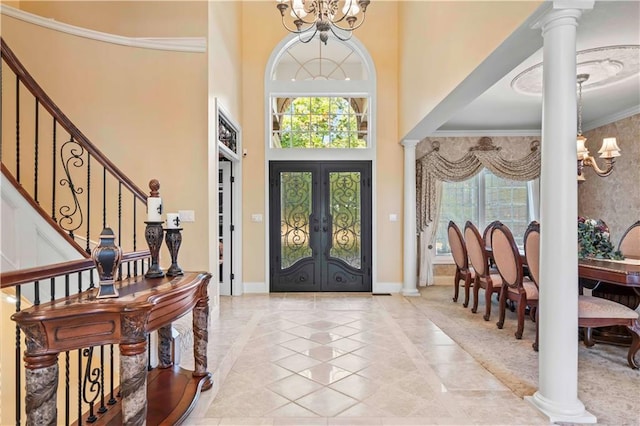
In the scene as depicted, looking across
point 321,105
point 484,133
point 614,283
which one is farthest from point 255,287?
point 484,133

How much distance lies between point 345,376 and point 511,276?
2.11 m

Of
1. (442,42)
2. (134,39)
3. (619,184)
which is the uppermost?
(134,39)

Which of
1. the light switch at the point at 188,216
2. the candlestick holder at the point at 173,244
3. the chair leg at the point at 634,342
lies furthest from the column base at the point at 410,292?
the candlestick holder at the point at 173,244

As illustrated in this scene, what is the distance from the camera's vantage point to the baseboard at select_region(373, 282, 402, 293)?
5.64m

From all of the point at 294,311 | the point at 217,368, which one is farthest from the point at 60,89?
the point at 294,311

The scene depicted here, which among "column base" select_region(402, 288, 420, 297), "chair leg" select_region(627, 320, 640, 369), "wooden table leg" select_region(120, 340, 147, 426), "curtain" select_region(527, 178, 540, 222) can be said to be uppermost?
"curtain" select_region(527, 178, 540, 222)

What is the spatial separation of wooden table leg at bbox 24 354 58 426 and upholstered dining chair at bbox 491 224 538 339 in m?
3.69

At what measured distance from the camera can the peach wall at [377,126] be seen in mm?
5578

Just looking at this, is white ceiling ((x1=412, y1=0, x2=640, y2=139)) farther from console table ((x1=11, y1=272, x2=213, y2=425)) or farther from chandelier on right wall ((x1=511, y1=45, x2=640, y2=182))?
console table ((x1=11, y1=272, x2=213, y2=425))

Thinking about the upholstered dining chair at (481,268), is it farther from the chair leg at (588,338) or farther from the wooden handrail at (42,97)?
the wooden handrail at (42,97)

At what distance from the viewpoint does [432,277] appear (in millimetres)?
6273

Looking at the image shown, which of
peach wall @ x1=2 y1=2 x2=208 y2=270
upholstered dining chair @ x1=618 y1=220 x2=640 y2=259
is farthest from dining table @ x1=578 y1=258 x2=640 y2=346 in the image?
peach wall @ x1=2 y1=2 x2=208 y2=270

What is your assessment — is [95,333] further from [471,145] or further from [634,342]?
[471,145]

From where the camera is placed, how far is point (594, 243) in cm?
356
